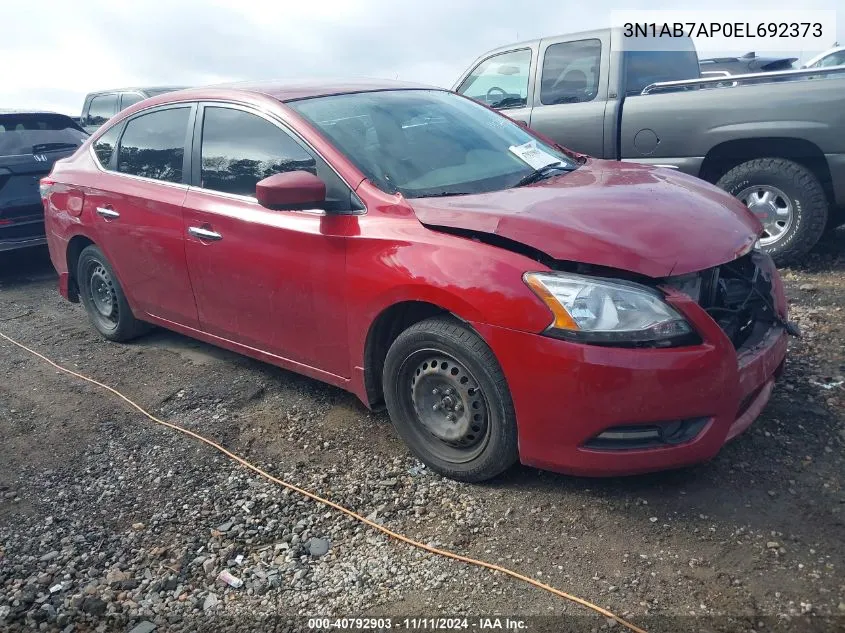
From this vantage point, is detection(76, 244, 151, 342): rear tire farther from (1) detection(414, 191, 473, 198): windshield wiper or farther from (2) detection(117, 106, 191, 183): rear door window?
(1) detection(414, 191, 473, 198): windshield wiper

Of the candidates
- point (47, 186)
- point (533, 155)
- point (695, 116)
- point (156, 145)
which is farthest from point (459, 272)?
point (47, 186)

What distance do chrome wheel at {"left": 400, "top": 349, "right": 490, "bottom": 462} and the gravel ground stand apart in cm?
17

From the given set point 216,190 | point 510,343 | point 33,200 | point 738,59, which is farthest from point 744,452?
point 738,59

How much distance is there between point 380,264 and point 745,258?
161 cm

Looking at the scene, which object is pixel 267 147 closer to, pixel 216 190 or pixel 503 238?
pixel 216 190

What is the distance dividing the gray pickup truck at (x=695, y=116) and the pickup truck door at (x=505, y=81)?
1 centimetres

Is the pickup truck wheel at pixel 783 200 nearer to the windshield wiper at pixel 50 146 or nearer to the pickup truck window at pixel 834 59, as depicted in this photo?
the pickup truck window at pixel 834 59

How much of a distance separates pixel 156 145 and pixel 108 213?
22.4 inches

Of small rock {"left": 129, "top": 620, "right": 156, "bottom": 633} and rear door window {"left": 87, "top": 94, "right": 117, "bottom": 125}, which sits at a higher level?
rear door window {"left": 87, "top": 94, "right": 117, "bottom": 125}

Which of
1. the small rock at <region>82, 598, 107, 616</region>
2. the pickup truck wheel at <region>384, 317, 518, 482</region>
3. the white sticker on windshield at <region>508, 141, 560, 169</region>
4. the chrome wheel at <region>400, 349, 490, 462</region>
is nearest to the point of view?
the small rock at <region>82, 598, 107, 616</region>

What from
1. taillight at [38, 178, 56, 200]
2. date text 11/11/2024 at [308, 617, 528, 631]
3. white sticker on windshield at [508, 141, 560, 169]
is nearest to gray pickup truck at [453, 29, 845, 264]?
white sticker on windshield at [508, 141, 560, 169]

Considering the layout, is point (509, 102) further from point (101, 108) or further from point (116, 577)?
point (101, 108)

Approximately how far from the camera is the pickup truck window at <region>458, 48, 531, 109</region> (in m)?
6.93

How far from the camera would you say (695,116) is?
5.86 m
